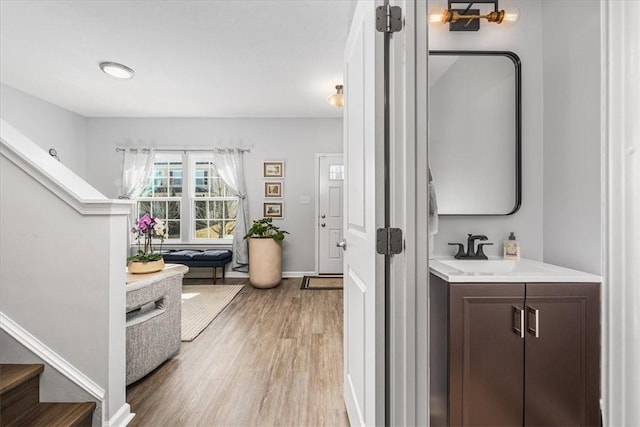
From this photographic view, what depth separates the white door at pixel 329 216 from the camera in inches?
201

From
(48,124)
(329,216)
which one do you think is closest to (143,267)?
(329,216)

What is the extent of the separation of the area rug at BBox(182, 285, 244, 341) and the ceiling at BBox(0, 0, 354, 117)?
263 centimetres

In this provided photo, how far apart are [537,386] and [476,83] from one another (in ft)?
5.28

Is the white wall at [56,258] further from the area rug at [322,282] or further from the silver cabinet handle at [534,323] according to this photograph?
the area rug at [322,282]

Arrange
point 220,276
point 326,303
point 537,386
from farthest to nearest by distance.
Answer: point 220,276, point 326,303, point 537,386

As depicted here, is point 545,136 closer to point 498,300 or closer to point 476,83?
point 476,83

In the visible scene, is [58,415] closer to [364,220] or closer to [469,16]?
[364,220]

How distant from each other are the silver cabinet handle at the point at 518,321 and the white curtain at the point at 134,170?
17.5ft

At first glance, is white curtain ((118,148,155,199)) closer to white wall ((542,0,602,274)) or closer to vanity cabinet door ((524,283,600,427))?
white wall ((542,0,602,274))

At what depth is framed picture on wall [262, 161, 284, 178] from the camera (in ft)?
16.6

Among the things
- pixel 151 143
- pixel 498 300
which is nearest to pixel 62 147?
pixel 151 143

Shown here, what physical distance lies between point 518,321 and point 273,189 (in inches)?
165

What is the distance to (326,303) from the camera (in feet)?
12.2

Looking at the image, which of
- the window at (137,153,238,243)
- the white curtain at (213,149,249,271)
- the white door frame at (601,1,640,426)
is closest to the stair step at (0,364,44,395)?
the white door frame at (601,1,640,426)
